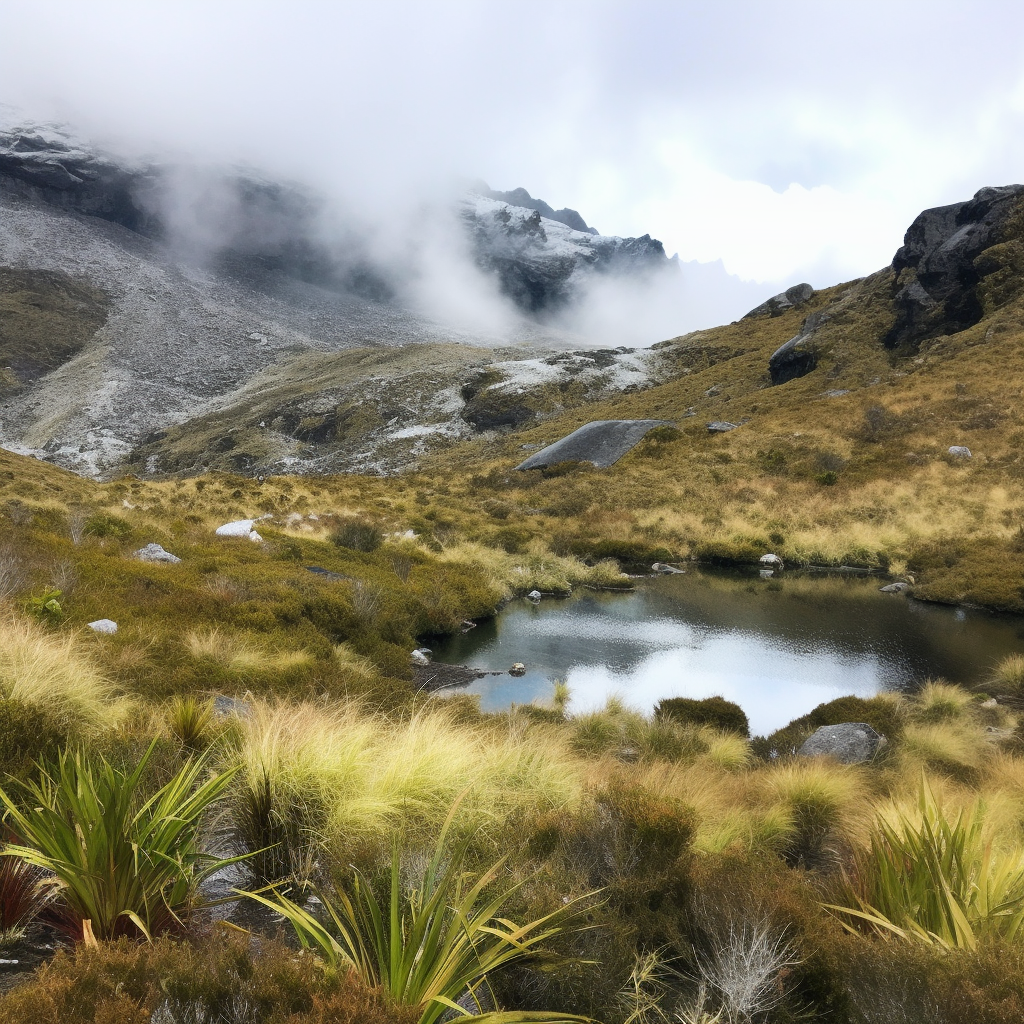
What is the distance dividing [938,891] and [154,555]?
48.9 feet

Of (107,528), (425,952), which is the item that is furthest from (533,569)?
(425,952)

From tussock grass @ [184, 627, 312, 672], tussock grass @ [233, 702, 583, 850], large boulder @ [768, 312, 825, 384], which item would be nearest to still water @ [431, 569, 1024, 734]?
tussock grass @ [184, 627, 312, 672]

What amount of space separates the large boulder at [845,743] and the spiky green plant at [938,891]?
476 cm

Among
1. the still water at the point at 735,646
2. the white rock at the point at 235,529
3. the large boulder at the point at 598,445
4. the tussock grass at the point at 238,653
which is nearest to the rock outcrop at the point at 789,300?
the large boulder at the point at 598,445

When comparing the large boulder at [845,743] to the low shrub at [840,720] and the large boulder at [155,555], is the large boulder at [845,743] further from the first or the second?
the large boulder at [155,555]

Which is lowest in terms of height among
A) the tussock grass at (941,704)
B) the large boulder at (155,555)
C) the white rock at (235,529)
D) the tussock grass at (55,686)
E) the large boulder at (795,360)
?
the tussock grass at (941,704)

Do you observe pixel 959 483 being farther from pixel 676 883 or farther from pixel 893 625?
pixel 676 883

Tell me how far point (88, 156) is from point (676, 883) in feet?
595

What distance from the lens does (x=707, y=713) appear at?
10.5m

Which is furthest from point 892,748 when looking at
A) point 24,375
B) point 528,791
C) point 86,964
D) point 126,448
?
point 24,375

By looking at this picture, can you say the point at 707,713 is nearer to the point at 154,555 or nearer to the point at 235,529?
the point at 154,555

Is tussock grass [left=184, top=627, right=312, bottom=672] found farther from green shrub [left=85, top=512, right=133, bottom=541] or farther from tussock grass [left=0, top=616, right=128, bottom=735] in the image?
green shrub [left=85, top=512, right=133, bottom=541]

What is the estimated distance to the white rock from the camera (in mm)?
18672

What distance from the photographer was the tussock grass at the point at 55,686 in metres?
4.82
